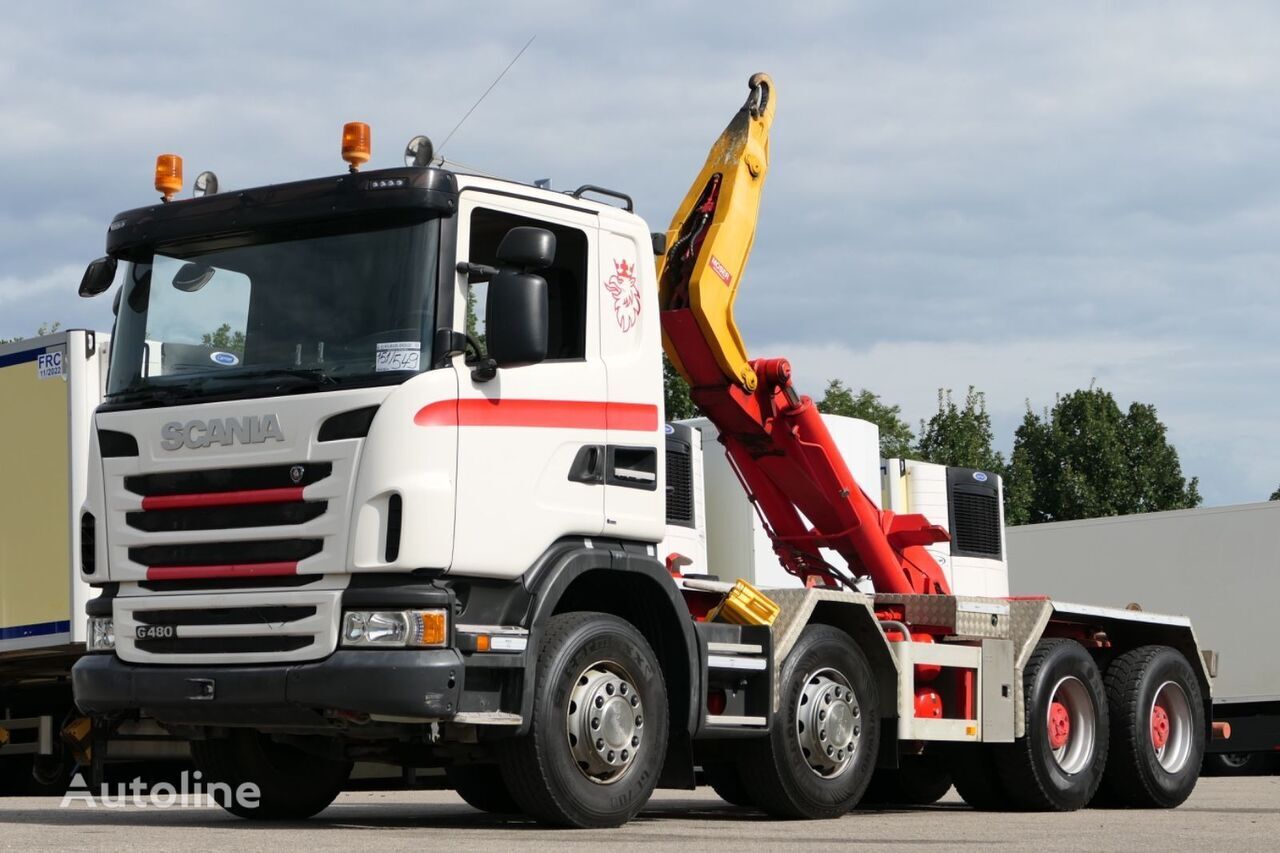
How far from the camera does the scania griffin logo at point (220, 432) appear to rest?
28.2 feet

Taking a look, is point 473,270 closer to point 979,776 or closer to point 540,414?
point 540,414

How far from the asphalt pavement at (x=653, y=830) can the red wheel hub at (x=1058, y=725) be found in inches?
20.1

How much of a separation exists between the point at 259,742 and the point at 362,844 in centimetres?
229

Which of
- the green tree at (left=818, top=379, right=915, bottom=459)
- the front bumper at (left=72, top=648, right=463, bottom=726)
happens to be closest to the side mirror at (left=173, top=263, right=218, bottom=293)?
the front bumper at (left=72, top=648, right=463, bottom=726)

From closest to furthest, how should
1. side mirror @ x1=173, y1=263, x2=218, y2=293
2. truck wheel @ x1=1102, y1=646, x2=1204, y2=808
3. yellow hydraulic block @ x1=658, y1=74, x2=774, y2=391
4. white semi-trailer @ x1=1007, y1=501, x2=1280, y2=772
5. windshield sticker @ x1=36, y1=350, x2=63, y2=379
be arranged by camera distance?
side mirror @ x1=173, y1=263, x2=218, y2=293 → yellow hydraulic block @ x1=658, y1=74, x2=774, y2=391 → truck wheel @ x1=1102, y1=646, x2=1204, y2=808 → windshield sticker @ x1=36, y1=350, x2=63, y2=379 → white semi-trailer @ x1=1007, y1=501, x2=1280, y2=772

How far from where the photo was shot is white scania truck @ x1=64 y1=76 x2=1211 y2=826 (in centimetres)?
844

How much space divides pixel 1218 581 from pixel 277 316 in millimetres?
15915

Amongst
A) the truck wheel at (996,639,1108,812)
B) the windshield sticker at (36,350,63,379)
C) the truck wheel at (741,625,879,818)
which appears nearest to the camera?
the truck wheel at (741,625,879,818)

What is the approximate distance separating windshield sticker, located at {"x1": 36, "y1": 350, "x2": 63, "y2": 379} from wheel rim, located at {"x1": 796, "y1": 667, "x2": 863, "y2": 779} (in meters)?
5.81

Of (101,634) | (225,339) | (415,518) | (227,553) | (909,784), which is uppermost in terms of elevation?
(225,339)

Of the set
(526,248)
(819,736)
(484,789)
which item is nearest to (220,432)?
(526,248)

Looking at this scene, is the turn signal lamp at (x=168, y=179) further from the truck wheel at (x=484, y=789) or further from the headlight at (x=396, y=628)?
the truck wheel at (x=484, y=789)

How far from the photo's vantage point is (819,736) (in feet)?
34.9

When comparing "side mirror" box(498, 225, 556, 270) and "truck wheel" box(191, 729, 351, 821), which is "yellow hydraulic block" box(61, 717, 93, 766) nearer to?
"truck wheel" box(191, 729, 351, 821)
